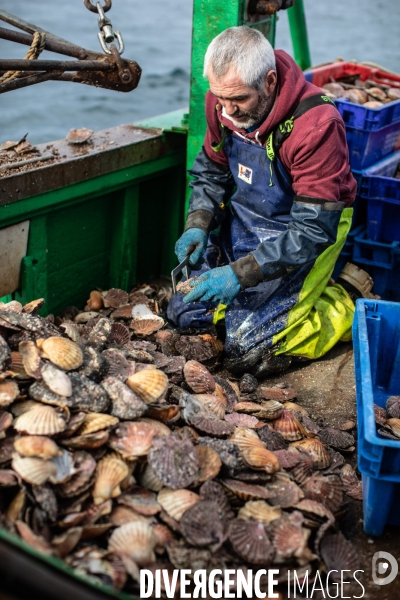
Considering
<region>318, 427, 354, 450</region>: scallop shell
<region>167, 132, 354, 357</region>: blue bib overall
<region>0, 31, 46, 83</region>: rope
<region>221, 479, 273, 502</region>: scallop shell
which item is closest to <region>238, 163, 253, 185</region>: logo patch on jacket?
<region>167, 132, 354, 357</region>: blue bib overall

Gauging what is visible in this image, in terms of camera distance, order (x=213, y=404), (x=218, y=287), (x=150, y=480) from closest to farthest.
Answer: (x=150, y=480)
(x=213, y=404)
(x=218, y=287)

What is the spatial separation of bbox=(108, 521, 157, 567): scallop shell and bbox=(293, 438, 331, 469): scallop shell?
833 mm

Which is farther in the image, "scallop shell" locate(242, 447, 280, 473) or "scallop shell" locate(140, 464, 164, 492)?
"scallop shell" locate(242, 447, 280, 473)

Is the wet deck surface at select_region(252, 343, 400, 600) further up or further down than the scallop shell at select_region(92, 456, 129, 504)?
further down

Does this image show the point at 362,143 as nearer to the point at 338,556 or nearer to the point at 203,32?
the point at 203,32

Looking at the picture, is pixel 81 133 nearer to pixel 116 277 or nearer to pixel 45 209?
pixel 45 209

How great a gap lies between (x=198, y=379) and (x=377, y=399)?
0.85m

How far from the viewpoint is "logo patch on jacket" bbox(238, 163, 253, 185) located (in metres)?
3.46

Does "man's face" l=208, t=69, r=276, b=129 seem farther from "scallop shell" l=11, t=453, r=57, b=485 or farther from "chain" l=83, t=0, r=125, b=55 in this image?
"scallop shell" l=11, t=453, r=57, b=485

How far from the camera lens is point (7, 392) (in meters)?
2.24

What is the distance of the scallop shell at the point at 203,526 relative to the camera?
2035mm

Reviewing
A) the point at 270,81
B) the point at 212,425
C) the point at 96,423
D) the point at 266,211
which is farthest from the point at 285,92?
the point at 96,423

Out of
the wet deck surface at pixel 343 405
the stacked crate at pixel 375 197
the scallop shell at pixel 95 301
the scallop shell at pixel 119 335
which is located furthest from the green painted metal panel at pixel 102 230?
the wet deck surface at pixel 343 405

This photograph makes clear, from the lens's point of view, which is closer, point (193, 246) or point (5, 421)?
point (5, 421)
